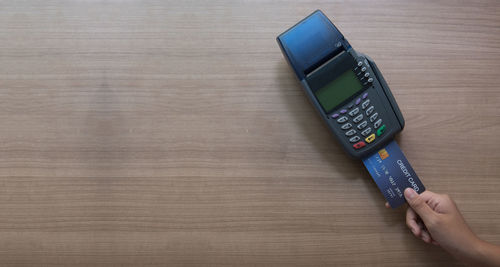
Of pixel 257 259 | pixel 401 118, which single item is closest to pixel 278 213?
pixel 257 259

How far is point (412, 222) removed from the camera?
552 millimetres

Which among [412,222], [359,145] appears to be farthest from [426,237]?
[359,145]

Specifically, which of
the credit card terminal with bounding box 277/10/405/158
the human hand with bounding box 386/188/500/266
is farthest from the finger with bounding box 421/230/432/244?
the credit card terminal with bounding box 277/10/405/158

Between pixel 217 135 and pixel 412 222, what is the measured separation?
0.29 meters

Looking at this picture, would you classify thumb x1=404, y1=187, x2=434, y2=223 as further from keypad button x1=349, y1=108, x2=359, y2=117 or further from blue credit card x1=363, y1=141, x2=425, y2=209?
keypad button x1=349, y1=108, x2=359, y2=117

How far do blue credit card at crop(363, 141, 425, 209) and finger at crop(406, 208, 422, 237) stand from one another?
21 mm

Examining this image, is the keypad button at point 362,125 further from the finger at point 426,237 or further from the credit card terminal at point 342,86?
the finger at point 426,237

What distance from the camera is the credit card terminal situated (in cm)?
55

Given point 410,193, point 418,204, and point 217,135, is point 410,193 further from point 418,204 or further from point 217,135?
point 217,135

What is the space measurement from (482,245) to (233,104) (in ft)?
1.25

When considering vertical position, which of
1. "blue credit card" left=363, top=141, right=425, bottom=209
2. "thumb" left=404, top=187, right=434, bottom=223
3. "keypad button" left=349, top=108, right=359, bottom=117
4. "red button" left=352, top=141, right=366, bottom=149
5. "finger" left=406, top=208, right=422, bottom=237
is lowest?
"finger" left=406, top=208, right=422, bottom=237

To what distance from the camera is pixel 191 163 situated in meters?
0.58

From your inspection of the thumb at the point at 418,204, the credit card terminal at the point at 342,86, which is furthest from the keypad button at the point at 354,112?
the thumb at the point at 418,204

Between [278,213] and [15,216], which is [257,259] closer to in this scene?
[278,213]
